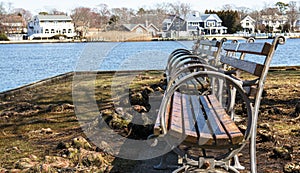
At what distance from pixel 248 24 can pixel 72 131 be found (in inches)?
3899

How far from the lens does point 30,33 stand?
10969cm

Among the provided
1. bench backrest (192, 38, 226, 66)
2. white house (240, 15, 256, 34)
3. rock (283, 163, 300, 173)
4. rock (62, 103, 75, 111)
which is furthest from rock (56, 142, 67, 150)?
white house (240, 15, 256, 34)

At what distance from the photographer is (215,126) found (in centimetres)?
290

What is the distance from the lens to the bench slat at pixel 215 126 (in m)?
2.63

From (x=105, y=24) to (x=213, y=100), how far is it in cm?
7476

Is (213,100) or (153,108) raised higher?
(213,100)

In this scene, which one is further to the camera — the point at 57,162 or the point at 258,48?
the point at 57,162

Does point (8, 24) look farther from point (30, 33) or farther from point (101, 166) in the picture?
point (101, 166)

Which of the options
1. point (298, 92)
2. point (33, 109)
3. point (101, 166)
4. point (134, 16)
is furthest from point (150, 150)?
point (134, 16)

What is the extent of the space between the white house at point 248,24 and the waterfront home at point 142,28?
21.8 metres

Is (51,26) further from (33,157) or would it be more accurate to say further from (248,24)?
(33,157)

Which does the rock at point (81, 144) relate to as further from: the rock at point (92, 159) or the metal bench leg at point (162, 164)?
the metal bench leg at point (162, 164)

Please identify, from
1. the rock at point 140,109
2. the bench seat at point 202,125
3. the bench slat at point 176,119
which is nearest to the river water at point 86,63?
the rock at point 140,109

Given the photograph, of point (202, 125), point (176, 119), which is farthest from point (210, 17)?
point (202, 125)
